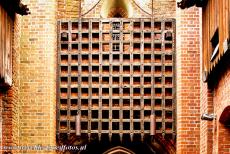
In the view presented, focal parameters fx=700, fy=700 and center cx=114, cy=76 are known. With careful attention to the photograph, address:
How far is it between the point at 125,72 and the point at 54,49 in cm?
141

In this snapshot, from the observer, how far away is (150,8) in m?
14.2

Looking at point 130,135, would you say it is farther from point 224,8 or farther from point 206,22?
point 224,8

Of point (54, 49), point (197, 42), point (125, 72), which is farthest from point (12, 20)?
point (197, 42)

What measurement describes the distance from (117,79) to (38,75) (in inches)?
58.9

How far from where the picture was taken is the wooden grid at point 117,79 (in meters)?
13.1

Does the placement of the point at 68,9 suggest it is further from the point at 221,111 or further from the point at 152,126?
the point at 221,111

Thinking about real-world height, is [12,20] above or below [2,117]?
above

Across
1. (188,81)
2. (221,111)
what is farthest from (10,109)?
(221,111)

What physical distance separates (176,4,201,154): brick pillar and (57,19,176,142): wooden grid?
314 mm

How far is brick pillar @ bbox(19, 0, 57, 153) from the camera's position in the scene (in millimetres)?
12734

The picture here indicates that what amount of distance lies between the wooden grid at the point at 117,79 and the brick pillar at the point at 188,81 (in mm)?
314

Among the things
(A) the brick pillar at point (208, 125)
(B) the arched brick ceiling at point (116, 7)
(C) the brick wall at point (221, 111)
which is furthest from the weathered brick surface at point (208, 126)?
(B) the arched brick ceiling at point (116, 7)

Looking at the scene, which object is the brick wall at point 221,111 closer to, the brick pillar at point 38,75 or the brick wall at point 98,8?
the brick pillar at point 38,75

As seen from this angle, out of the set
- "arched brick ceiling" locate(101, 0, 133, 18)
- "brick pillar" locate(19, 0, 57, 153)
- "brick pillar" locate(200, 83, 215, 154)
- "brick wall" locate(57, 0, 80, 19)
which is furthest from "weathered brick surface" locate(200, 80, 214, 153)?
"brick wall" locate(57, 0, 80, 19)
